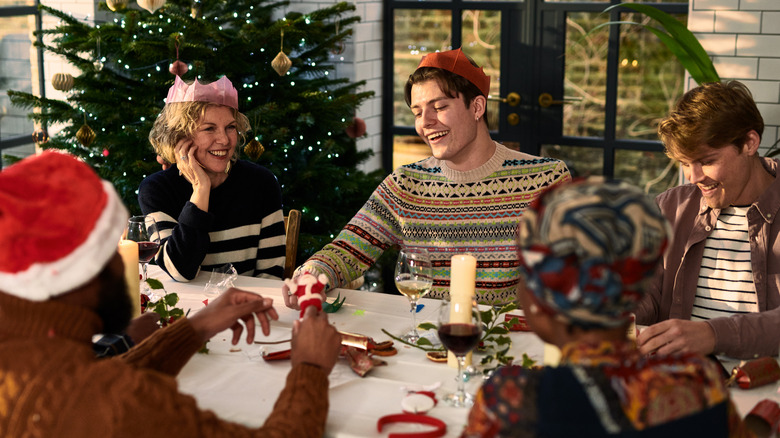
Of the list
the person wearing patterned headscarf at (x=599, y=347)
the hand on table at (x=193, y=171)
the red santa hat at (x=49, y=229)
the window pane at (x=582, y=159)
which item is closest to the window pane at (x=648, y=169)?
the window pane at (x=582, y=159)

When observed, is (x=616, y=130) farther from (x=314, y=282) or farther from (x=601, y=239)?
(x=601, y=239)

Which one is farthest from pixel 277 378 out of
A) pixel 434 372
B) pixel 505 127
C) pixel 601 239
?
pixel 505 127

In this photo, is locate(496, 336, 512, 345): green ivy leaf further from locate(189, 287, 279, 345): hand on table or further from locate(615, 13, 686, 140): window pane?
locate(615, 13, 686, 140): window pane

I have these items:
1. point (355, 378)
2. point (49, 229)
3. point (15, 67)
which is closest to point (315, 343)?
point (355, 378)

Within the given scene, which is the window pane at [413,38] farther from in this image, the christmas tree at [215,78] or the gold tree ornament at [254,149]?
the gold tree ornament at [254,149]

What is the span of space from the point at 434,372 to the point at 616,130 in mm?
3160

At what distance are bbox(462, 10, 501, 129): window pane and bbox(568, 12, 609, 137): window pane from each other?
0.40 m

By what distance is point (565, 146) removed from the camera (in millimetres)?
4699

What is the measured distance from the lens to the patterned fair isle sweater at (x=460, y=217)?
2549 millimetres

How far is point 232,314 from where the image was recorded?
5.75 feet

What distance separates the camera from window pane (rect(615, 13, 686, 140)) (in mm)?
4434

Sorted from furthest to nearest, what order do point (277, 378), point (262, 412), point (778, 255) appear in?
point (778, 255) < point (277, 378) < point (262, 412)

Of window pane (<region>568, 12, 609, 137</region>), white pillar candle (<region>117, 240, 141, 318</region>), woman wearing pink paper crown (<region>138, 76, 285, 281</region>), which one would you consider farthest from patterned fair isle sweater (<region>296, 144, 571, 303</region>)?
window pane (<region>568, 12, 609, 137</region>)

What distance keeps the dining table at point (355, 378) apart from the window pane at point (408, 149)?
9.66ft
